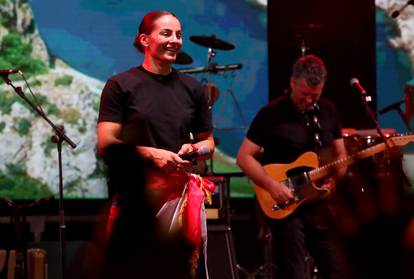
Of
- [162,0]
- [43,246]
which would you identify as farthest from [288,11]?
[43,246]

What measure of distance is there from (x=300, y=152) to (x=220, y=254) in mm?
1035

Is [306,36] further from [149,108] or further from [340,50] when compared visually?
[149,108]

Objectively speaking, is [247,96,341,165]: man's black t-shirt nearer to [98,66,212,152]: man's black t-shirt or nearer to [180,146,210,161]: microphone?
[98,66,212,152]: man's black t-shirt

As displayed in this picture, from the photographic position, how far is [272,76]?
24.8 feet

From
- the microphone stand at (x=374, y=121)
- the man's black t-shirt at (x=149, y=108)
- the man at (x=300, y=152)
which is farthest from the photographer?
the microphone stand at (x=374, y=121)

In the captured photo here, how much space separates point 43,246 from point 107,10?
2303 mm

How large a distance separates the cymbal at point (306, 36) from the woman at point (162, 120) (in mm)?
3015

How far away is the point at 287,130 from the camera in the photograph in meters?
5.25

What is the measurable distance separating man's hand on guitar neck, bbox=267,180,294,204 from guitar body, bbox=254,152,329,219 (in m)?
0.04

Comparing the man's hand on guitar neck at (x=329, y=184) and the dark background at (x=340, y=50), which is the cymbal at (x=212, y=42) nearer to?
the dark background at (x=340, y=50)

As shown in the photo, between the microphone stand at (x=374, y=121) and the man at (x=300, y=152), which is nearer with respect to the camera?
the man at (x=300, y=152)

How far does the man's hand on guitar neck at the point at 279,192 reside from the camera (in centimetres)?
521

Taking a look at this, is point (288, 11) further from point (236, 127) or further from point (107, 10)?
point (107, 10)

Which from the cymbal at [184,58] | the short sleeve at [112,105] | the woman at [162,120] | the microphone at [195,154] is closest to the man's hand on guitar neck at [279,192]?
the woman at [162,120]
